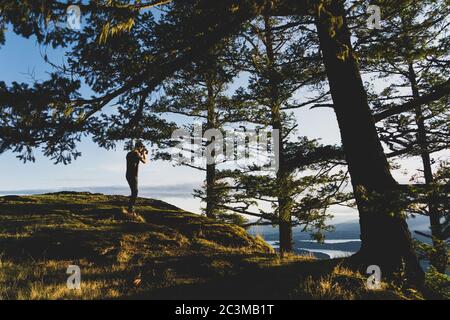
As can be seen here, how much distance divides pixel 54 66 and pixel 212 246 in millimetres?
5447

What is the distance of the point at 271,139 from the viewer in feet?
50.8

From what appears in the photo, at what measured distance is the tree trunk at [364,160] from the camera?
6.80 meters

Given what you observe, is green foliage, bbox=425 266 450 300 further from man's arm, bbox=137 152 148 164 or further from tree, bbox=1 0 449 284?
man's arm, bbox=137 152 148 164

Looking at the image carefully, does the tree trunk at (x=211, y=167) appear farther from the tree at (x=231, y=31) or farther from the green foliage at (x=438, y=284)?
the green foliage at (x=438, y=284)

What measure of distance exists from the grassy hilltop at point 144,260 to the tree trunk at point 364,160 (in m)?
0.83

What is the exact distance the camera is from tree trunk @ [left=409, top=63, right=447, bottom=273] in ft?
20.9

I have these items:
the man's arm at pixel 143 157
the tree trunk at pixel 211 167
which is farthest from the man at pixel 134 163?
the tree trunk at pixel 211 167

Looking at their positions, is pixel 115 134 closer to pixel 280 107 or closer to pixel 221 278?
pixel 221 278

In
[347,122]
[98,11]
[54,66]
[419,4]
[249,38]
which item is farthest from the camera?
[419,4]

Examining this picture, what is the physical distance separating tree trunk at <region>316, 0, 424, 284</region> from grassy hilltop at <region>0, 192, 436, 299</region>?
0.83 metres

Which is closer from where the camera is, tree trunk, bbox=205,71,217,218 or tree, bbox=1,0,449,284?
tree, bbox=1,0,449,284

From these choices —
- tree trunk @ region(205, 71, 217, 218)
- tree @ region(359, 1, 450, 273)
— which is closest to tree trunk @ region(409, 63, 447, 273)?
tree @ region(359, 1, 450, 273)

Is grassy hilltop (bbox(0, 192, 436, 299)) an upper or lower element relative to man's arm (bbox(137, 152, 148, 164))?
lower
